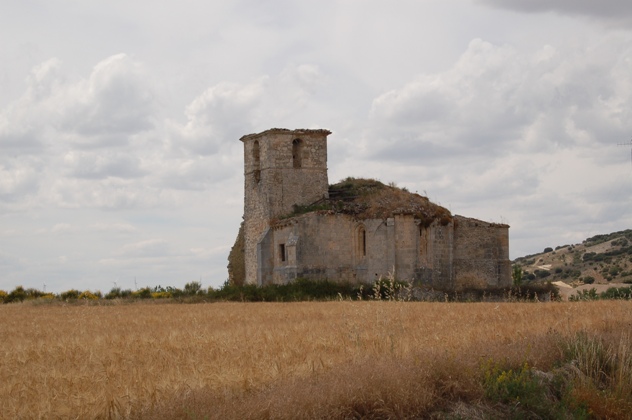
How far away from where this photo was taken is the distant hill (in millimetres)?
56562

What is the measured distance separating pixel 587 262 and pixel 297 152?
3337cm

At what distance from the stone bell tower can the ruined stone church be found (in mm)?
43

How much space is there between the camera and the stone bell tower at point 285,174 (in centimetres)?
3772

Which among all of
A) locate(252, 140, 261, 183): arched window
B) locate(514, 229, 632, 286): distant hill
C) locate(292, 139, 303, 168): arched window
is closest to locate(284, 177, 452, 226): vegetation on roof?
locate(292, 139, 303, 168): arched window

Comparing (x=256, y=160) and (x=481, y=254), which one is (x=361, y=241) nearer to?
(x=481, y=254)

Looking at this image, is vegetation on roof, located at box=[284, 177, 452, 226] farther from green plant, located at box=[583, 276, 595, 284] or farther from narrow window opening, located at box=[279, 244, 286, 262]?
green plant, located at box=[583, 276, 595, 284]

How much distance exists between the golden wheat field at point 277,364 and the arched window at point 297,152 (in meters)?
19.6

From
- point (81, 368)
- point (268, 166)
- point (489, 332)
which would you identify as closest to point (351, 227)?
point (268, 166)

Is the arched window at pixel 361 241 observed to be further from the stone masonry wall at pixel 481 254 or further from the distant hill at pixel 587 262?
the distant hill at pixel 587 262

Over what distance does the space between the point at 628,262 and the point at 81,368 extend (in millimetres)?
53781

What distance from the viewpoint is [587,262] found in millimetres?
63719

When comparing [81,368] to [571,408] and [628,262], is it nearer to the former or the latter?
[571,408]

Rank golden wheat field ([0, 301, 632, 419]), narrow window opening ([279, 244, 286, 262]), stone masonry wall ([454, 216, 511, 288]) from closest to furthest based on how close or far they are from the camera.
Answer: golden wheat field ([0, 301, 632, 419]), stone masonry wall ([454, 216, 511, 288]), narrow window opening ([279, 244, 286, 262])

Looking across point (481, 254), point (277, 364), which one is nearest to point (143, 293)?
point (481, 254)
